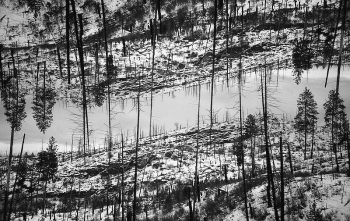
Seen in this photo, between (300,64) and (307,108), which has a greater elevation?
(300,64)

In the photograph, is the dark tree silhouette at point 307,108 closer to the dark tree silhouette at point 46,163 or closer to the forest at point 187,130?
the forest at point 187,130

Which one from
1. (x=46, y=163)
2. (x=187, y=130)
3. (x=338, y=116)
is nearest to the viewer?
(x=338, y=116)

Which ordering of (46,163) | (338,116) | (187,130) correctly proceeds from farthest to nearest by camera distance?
(187,130) → (46,163) → (338,116)

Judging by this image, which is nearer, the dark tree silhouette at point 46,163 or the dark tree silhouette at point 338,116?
the dark tree silhouette at point 338,116

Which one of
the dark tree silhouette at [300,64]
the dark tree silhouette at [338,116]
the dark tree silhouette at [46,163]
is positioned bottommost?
the dark tree silhouette at [46,163]

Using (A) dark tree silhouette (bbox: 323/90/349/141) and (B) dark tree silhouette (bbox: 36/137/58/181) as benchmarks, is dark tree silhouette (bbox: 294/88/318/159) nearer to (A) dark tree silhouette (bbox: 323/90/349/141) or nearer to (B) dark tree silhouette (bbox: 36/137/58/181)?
(A) dark tree silhouette (bbox: 323/90/349/141)

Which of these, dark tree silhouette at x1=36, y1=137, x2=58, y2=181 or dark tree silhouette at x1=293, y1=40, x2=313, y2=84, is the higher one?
dark tree silhouette at x1=293, y1=40, x2=313, y2=84

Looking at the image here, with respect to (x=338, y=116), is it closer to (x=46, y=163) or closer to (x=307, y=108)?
(x=307, y=108)

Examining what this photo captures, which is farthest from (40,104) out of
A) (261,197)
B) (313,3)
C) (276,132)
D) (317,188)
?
(313,3)

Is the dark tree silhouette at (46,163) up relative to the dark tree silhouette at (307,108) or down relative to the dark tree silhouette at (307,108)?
down

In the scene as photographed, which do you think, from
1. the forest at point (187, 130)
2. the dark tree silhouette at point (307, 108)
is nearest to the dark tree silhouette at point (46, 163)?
the forest at point (187, 130)

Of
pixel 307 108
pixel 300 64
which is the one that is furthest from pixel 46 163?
pixel 300 64

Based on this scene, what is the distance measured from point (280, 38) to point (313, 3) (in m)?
41.7

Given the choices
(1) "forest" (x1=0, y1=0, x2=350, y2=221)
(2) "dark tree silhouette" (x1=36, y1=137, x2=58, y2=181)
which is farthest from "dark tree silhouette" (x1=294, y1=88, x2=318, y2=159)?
(2) "dark tree silhouette" (x1=36, y1=137, x2=58, y2=181)
